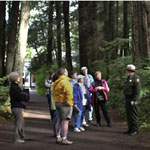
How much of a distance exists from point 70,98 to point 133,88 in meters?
2.21

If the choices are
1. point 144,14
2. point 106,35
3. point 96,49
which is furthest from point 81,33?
point 144,14

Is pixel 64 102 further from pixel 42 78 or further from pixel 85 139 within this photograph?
pixel 42 78

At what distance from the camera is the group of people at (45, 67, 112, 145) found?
7.70 meters

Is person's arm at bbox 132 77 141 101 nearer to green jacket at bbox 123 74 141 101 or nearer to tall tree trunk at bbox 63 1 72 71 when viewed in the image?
green jacket at bbox 123 74 141 101

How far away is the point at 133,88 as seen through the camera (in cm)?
894

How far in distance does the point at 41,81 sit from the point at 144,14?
79.9 feet

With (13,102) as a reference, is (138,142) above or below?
below

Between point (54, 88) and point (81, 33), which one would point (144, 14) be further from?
point (81, 33)

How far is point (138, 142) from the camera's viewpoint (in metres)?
7.94

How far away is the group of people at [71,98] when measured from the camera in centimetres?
770

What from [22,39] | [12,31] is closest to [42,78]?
[12,31]

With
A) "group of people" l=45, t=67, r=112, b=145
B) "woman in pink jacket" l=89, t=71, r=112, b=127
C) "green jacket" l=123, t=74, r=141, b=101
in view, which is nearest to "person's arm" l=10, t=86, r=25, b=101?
"group of people" l=45, t=67, r=112, b=145

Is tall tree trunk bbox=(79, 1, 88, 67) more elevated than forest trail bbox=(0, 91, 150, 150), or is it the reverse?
tall tree trunk bbox=(79, 1, 88, 67)

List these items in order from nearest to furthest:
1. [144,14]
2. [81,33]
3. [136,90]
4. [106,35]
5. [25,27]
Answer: [136,90] → [144,14] → [25,27] → [81,33] → [106,35]
